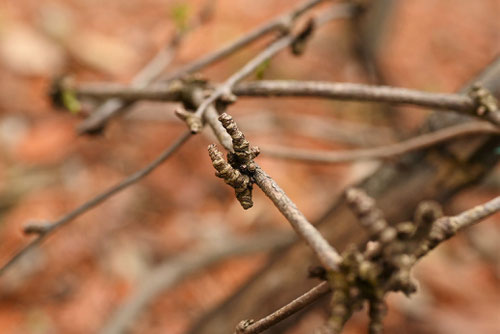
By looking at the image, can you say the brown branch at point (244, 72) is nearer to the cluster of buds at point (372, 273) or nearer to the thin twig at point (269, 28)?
the thin twig at point (269, 28)

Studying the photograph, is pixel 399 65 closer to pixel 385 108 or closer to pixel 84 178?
pixel 385 108

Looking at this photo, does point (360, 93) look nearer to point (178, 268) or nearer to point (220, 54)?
point (220, 54)

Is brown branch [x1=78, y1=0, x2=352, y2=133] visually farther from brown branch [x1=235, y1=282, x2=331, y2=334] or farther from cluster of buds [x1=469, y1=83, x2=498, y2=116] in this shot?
brown branch [x1=235, y1=282, x2=331, y2=334]

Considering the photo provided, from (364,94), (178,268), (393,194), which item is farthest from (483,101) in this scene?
(178,268)

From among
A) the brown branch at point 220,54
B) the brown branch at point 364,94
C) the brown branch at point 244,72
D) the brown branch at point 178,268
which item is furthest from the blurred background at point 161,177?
the brown branch at point 364,94

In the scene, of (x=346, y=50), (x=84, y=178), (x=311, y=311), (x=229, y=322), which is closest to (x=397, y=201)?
(x=311, y=311)

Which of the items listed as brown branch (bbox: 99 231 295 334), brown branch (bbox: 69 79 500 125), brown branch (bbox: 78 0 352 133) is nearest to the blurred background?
brown branch (bbox: 99 231 295 334)
